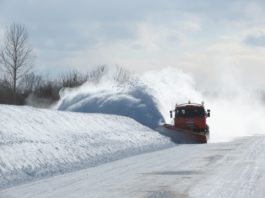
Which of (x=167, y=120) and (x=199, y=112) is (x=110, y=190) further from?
(x=167, y=120)

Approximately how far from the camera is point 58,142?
19.6 m

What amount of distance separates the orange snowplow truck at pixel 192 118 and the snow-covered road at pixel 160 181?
14.6 m

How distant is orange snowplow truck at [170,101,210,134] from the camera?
32.4 meters

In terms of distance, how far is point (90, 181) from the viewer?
12625 mm

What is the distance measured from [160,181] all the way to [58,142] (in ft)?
25.9

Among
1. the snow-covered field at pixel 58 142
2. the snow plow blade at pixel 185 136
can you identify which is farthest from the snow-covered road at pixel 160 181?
the snow plow blade at pixel 185 136

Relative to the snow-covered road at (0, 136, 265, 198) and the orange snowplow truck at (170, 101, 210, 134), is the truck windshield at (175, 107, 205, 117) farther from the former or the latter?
the snow-covered road at (0, 136, 265, 198)

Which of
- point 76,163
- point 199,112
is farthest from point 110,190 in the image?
point 199,112

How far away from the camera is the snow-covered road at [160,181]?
10664 mm

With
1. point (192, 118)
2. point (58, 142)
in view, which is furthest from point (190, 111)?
point (58, 142)

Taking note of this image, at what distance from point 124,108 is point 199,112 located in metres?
10.2

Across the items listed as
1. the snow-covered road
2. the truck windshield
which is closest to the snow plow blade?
the truck windshield

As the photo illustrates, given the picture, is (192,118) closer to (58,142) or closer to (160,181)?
(58,142)

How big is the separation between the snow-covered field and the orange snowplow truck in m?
2.70
